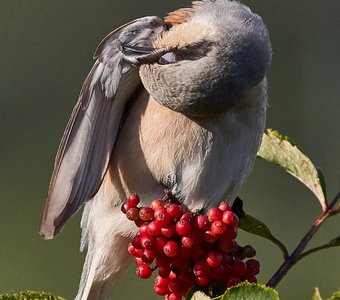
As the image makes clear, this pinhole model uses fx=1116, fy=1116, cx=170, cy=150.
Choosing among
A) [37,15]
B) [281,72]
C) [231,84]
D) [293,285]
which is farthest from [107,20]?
[231,84]

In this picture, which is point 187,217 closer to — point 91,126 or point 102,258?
point 91,126

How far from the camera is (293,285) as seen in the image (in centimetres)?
484

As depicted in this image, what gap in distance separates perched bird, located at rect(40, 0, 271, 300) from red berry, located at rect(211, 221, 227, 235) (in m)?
0.35

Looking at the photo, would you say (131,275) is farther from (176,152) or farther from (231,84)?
(231,84)

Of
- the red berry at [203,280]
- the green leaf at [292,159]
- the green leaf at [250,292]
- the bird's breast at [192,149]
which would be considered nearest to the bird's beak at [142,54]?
the bird's breast at [192,149]

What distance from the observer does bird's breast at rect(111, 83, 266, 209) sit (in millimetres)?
2836

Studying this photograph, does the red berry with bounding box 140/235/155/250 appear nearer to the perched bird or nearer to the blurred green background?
the perched bird

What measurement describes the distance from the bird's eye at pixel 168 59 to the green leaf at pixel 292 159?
0.31 m

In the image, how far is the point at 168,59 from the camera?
2686 millimetres

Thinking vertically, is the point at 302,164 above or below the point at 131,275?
above

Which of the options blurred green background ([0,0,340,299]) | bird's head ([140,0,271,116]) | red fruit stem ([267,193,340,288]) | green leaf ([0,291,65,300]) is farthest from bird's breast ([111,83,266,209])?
blurred green background ([0,0,340,299])

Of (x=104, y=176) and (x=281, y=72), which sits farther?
(x=281, y=72)

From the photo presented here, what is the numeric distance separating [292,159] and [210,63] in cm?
30

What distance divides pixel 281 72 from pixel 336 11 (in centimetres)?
82
